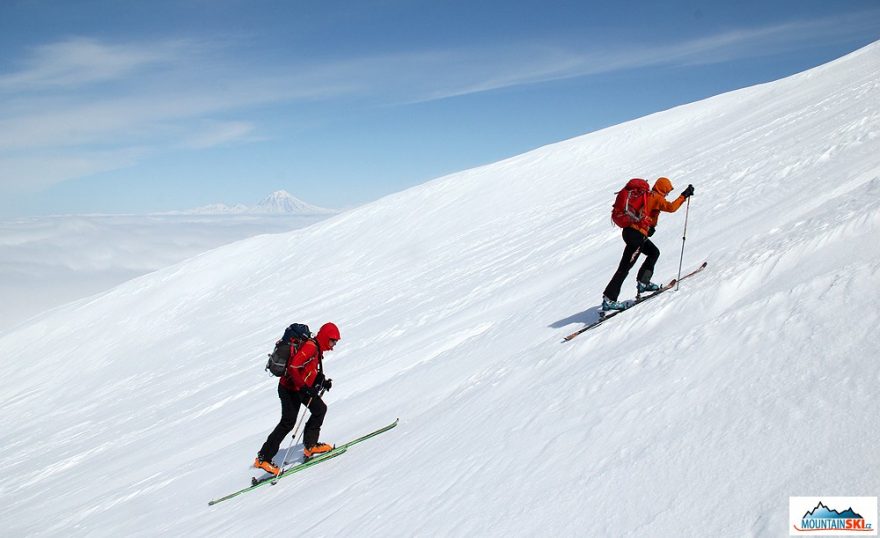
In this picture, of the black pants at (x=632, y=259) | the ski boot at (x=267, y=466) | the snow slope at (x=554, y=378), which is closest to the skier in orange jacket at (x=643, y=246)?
the black pants at (x=632, y=259)

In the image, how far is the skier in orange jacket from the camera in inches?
286

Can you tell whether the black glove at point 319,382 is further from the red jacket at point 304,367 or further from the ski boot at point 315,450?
the ski boot at point 315,450

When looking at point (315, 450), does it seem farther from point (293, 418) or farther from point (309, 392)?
point (309, 392)

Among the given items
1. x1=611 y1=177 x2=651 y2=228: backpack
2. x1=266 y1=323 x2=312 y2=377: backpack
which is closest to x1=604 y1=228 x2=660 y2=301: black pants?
x1=611 y1=177 x2=651 y2=228: backpack

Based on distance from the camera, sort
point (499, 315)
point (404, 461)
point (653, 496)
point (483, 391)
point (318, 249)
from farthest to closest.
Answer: point (318, 249) < point (499, 315) < point (483, 391) < point (404, 461) < point (653, 496)

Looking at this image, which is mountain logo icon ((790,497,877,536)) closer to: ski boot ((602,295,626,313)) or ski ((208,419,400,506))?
ski boot ((602,295,626,313))

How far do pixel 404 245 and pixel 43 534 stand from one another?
18.3 metres

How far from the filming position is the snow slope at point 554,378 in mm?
3445

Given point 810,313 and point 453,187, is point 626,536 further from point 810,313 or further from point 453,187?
point 453,187

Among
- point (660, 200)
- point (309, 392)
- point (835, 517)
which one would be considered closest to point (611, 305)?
point (660, 200)

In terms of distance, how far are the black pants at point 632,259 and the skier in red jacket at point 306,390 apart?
3664mm

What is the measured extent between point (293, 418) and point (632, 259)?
16.5 feet

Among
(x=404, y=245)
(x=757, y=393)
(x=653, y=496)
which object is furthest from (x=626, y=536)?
(x=404, y=245)

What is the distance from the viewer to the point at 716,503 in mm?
3027
